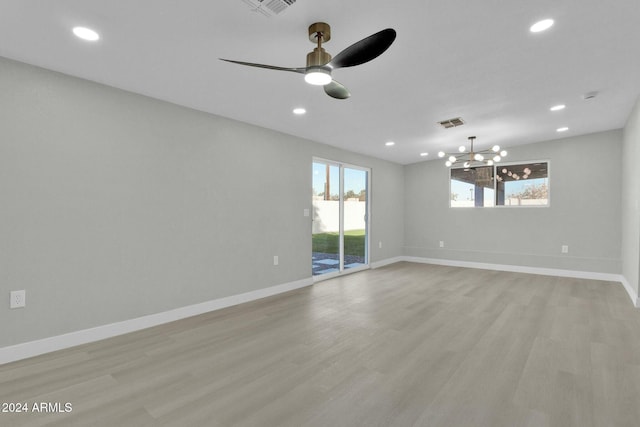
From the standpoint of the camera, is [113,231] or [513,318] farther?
[513,318]

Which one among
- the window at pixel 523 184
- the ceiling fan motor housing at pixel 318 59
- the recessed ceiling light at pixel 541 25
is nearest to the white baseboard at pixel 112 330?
the ceiling fan motor housing at pixel 318 59

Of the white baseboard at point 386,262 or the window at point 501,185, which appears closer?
the window at point 501,185

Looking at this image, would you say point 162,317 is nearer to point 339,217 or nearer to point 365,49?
point 365,49

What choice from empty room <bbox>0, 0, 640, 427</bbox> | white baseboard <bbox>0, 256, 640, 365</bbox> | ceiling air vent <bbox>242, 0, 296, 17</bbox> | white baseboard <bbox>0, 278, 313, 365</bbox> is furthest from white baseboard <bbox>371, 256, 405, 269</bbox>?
ceiling air vent <bbox>242, 0, 296, 17</bbox>

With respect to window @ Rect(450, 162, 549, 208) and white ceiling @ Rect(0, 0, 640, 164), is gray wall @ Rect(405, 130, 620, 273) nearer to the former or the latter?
window @ Rect(450, 162, 549, 208)

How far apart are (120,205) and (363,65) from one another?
2.79 m

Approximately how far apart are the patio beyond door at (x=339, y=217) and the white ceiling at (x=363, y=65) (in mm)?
1686

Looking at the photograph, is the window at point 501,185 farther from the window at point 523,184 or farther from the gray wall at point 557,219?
the gray wall at point 557,219

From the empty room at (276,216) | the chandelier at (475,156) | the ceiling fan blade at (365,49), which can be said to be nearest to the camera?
the ceiling fan blade at (365,49)

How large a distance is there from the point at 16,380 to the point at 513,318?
4.65 m

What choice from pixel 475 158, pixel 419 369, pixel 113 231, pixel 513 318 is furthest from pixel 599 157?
pixel 113 231

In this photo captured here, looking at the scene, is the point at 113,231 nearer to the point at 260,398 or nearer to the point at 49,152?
the point at 49,152

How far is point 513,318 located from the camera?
3441mm

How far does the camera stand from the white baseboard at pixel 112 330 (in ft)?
8.27
